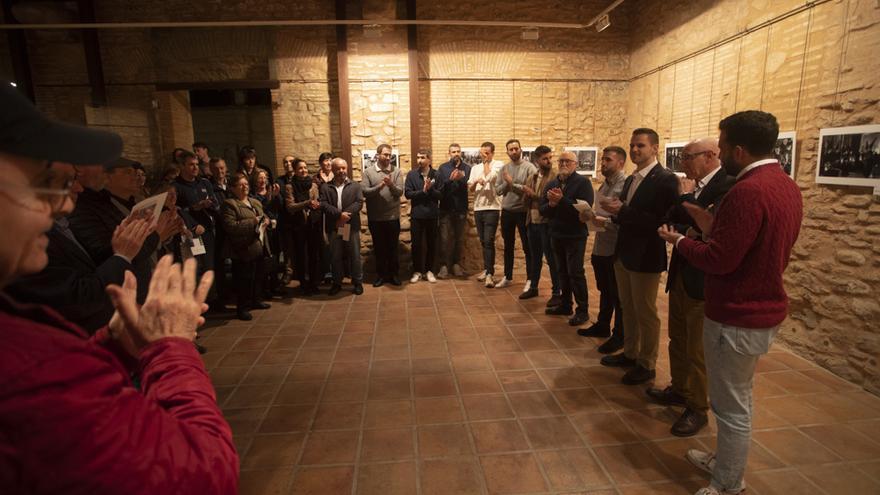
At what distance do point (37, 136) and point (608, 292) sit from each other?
4.43 m

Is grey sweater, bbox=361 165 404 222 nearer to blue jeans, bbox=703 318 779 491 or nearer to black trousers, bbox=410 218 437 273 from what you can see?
black trousers, bbox=410 218 437 273

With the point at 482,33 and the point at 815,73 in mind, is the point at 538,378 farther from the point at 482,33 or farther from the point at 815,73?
the point at 482,33

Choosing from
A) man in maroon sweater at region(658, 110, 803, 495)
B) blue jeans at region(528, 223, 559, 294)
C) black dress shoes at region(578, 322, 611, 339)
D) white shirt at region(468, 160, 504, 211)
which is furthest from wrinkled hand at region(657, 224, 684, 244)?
white shirt at region(468, 160, 504, 211)

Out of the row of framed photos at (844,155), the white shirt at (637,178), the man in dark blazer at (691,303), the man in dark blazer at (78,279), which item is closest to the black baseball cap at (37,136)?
the man in dark blazer at (78,279)

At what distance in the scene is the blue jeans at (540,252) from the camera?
571 cm

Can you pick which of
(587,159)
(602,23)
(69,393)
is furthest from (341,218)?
(69,393)

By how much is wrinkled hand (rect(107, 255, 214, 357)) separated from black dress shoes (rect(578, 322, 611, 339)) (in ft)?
13.8

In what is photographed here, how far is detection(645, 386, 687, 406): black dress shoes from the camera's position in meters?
3.33

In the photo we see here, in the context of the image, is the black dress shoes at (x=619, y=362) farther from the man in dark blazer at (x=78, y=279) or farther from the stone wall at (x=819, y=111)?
the man in dark blazer at (x=78, y=279)

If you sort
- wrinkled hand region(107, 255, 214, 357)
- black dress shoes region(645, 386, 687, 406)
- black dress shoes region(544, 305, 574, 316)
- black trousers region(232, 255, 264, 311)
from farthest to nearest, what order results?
black trousers region(232, 255, 264, 311) < black dress shoes region(544, 305, 574, 316) < black dress shoes region(645, 386, 687, 406) < wrinkled hand region(107, 255, 214, 357)

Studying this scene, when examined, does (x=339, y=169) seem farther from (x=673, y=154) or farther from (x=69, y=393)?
(x=69, y=393)

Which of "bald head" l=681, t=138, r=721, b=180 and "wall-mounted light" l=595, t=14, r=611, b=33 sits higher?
"wall-mounted light" l=595, t=14, r=611, b=33

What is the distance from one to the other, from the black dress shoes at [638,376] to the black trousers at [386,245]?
3980 mm

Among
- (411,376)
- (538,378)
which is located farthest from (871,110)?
(411,376)
